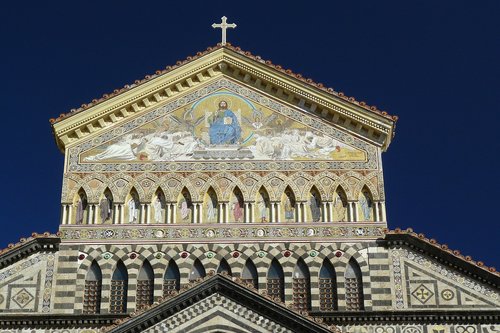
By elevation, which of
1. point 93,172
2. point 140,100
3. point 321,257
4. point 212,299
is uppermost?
point 140,100

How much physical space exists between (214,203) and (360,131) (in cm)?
468

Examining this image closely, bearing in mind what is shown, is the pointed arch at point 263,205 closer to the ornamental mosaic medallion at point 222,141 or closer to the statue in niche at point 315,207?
the ornamental mosaic medallion at point 222,141

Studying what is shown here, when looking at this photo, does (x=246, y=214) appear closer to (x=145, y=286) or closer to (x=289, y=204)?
(x=289, y=204)

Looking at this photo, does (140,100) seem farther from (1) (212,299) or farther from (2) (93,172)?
(1) (212,299)

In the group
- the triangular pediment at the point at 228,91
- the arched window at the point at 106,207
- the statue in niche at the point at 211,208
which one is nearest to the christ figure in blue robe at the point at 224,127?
the triangular pediment at the point at 228,91

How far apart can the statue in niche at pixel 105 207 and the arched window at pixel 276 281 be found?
473 centimetres

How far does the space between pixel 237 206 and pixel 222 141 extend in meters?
2.06

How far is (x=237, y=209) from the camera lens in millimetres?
28656

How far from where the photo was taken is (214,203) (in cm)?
2878

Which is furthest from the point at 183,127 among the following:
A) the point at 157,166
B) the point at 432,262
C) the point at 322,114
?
the point at 432,262

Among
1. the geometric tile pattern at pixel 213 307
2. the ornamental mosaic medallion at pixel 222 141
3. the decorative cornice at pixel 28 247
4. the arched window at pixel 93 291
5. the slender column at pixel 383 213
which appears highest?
the ornamental mosaic medallion at pixel 222 141

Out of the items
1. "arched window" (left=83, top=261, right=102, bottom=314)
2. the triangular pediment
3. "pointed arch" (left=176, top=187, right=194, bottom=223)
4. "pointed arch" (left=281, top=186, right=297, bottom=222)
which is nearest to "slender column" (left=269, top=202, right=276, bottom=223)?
"pointed arch" (left=281, top=186, right=297, bottom=222)

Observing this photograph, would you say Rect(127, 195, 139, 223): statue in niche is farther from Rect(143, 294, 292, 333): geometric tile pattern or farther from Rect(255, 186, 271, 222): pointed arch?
Rect(143, 294, 292, 333): geometric tile pattern

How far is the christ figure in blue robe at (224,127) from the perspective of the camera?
2959 centimetres
